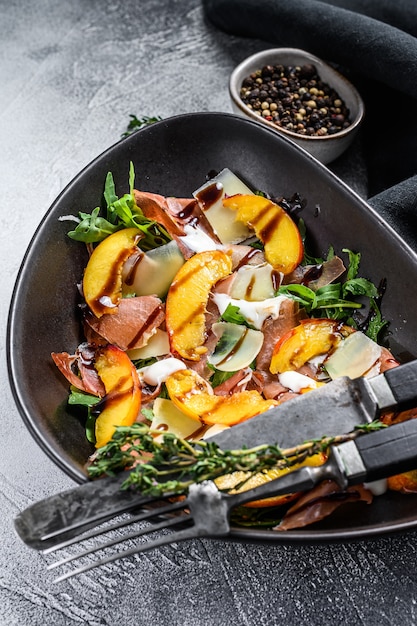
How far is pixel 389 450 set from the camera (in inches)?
61.9

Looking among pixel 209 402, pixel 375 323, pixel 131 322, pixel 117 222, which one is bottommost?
pixel 375 323

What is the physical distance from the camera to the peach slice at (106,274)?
6.78ft

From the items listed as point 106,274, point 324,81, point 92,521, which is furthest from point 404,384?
point 324,81

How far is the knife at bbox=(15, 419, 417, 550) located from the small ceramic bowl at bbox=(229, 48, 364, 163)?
1311mm

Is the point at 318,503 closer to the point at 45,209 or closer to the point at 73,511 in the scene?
the point at 73,511

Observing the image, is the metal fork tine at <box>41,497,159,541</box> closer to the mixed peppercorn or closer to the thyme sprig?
the thyme sprig

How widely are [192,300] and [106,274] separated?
25 centimetres

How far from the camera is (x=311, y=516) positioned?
1.68 meters

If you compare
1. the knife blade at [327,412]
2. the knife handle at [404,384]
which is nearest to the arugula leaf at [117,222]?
the knife blade at [327,412]

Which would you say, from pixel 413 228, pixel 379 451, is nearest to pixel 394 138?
pixel 413 228

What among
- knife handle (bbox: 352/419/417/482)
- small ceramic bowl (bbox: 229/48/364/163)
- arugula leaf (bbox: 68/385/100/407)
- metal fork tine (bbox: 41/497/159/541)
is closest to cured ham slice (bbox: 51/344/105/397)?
arugula leaf (bbox: 68/385/100/407)

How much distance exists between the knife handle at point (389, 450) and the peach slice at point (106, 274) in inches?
31.8

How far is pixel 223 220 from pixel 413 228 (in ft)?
1.99

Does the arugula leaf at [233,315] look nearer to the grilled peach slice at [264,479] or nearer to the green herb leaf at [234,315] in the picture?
the green herb leaf at [234,315]
